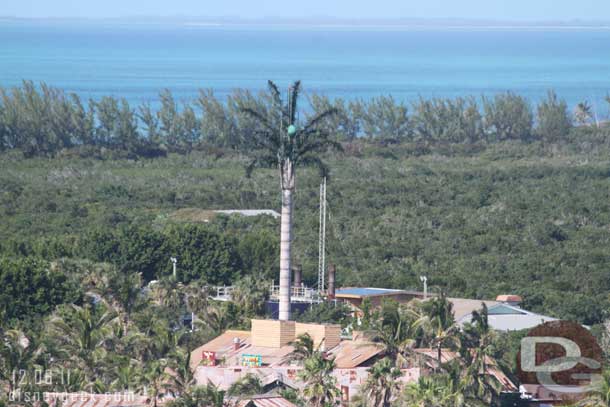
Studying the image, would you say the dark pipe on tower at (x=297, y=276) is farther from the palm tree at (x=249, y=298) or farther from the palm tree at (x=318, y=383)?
the palm tree at (x=318, y=383)

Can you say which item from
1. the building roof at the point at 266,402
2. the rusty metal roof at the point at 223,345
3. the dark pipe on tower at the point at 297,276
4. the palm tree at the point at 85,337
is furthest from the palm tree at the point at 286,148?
the dark pipe on tower at the point at 297,276

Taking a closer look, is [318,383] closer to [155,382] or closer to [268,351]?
[155,382]

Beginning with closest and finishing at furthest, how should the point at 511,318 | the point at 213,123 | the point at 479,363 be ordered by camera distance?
the point at 479,363
the point at 511,318
the point at 213,123

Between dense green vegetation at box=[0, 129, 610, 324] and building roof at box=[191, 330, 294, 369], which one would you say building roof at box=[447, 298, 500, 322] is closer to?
dense green vegetation at box=[0, 129, 610, 324]

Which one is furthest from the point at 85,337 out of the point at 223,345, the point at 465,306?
the point at 465,306

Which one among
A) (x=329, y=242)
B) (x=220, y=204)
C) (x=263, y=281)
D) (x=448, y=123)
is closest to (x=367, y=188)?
(x=220, y=204)

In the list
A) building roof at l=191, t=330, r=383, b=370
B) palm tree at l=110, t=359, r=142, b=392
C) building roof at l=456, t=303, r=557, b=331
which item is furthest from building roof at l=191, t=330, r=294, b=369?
building roof at l=456, t=303, r=557, b=331

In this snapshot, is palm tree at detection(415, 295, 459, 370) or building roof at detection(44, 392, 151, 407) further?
palm tree at detection(415, 295, 459, 370)
